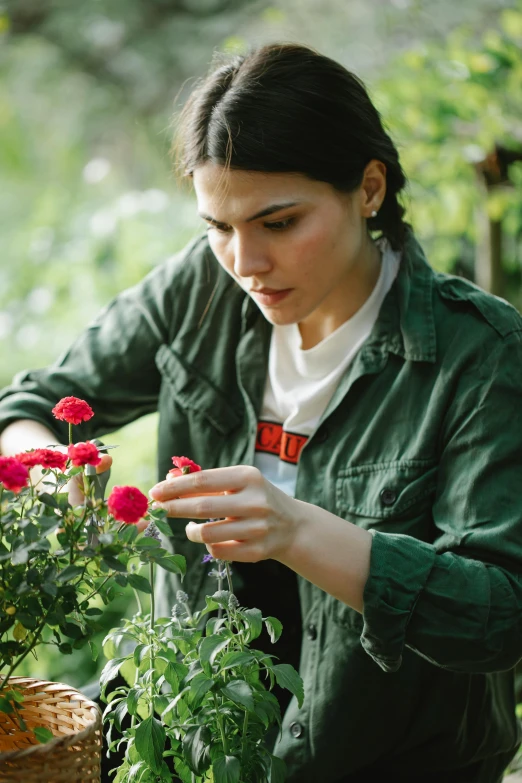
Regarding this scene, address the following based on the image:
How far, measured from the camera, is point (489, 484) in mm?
1491

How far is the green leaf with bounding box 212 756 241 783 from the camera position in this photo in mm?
1066

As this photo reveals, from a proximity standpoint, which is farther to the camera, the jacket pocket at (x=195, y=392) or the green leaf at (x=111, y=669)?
the jacket pocket at (x=195, y=392)

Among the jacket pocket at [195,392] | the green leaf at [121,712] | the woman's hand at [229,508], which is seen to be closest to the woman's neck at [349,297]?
the jacket pocket at [195,392]

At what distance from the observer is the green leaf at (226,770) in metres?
1.07

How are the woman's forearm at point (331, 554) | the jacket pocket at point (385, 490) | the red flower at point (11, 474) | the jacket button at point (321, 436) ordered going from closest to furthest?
1. the red flower at point (11, 474)
2. the woman's forearm at point (331, 554)
3. the jacket pocket at point (385, 490)
4. the jacket button at point (321, 436)

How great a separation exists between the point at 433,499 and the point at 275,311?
426mm

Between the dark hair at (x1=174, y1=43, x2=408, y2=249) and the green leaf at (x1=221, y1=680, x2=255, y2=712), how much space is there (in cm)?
80

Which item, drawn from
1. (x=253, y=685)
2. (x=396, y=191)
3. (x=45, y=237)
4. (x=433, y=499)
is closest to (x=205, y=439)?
(x=433, y=499)

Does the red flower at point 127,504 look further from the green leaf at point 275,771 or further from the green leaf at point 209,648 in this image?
the green leaf at point 275,771

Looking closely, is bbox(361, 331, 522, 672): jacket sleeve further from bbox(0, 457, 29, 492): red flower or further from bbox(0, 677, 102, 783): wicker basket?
bbox(0, 457, 29, 492): red flower

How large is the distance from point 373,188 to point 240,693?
985 millimetres

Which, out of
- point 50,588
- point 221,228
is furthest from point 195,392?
point 50,588

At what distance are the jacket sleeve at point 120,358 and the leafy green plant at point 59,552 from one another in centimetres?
85

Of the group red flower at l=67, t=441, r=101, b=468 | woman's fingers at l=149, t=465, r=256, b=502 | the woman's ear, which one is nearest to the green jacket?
the woman's ear
